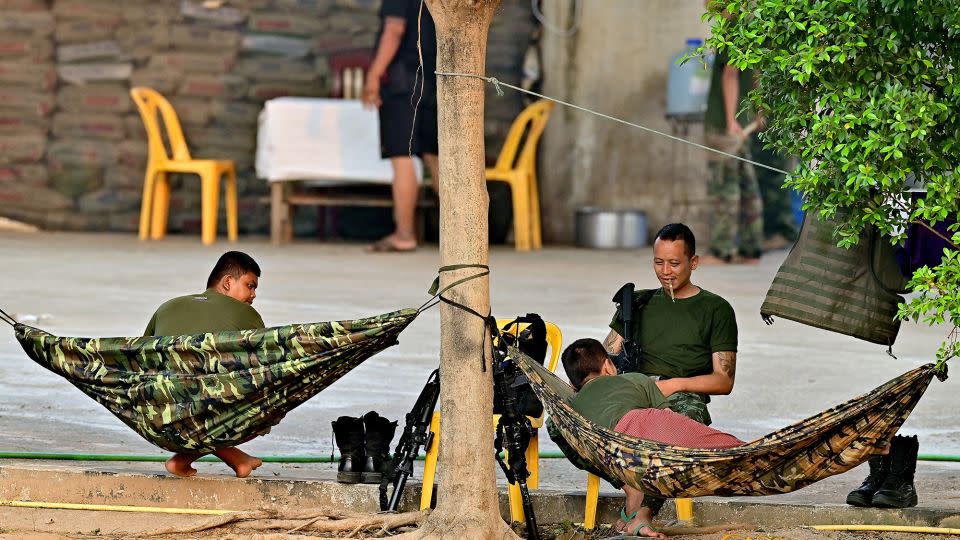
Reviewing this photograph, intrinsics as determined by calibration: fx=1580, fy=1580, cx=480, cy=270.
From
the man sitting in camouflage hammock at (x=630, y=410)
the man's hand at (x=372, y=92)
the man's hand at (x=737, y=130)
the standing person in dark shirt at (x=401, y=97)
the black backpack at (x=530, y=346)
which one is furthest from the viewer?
the man's hand at (x=372, y=92)

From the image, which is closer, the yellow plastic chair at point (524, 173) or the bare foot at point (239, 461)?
the bare foot at point (239, 461)

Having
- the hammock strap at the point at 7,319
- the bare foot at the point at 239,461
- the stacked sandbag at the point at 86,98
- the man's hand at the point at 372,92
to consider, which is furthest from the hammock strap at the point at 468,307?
the stacked sandbag at the point at 86,98

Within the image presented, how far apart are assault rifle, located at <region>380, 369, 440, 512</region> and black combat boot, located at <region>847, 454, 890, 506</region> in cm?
120

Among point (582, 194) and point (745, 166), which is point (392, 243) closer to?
point (582, 194)

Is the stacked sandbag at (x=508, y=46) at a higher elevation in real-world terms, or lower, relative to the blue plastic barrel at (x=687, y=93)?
higher

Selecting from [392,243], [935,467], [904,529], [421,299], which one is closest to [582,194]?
[392,243]

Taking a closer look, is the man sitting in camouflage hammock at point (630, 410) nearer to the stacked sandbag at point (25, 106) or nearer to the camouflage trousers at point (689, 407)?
the camouflage trousers at point (689, 407)

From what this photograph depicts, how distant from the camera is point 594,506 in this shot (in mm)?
4422

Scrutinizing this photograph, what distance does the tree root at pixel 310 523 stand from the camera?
169 inches

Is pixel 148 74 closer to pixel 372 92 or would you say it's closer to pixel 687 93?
pixel 372 92

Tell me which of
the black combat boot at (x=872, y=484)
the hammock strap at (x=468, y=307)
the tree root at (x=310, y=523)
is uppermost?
the hammock strap at (x=468, y=307)

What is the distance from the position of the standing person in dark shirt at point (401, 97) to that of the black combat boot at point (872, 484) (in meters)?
5.72

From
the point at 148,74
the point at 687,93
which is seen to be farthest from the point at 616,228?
the point at 148,74

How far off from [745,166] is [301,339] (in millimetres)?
5920
